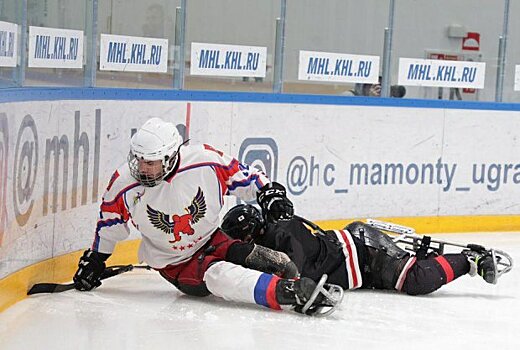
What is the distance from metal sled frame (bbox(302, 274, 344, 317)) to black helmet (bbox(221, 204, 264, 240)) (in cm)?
55

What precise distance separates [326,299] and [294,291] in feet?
A: 0.49

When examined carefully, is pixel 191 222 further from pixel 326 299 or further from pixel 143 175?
pixel 326 299

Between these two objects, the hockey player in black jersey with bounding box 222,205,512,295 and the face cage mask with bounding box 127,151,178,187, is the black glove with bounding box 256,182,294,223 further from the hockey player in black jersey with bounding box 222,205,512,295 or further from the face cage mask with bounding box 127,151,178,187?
the face cage mask with bounding box 127,151,178,187

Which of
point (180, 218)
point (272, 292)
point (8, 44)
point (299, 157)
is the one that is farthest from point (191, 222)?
point (299, 157)

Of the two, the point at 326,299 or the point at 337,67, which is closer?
the point at 326,299

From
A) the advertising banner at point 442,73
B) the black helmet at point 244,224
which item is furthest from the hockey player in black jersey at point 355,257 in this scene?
the advertising banner at point 442,73

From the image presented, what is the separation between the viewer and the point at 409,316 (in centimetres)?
528

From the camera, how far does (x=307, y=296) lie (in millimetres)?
5008

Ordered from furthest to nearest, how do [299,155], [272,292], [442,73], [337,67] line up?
1. [442,73]
2. [337,67]
3. [299,155]
4. [272,292]

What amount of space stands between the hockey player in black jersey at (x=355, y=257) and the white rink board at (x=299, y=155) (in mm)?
901

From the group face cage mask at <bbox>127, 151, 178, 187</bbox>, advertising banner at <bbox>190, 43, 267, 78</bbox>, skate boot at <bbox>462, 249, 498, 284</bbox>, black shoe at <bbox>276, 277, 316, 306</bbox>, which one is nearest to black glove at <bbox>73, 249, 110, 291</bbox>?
face cage mask at <bbox>127, 151, 178, 187</bbox>

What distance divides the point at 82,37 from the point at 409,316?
2.55 metres

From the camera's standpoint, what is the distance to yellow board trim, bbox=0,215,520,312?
5.19 meters

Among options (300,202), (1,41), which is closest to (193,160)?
(1,41)
